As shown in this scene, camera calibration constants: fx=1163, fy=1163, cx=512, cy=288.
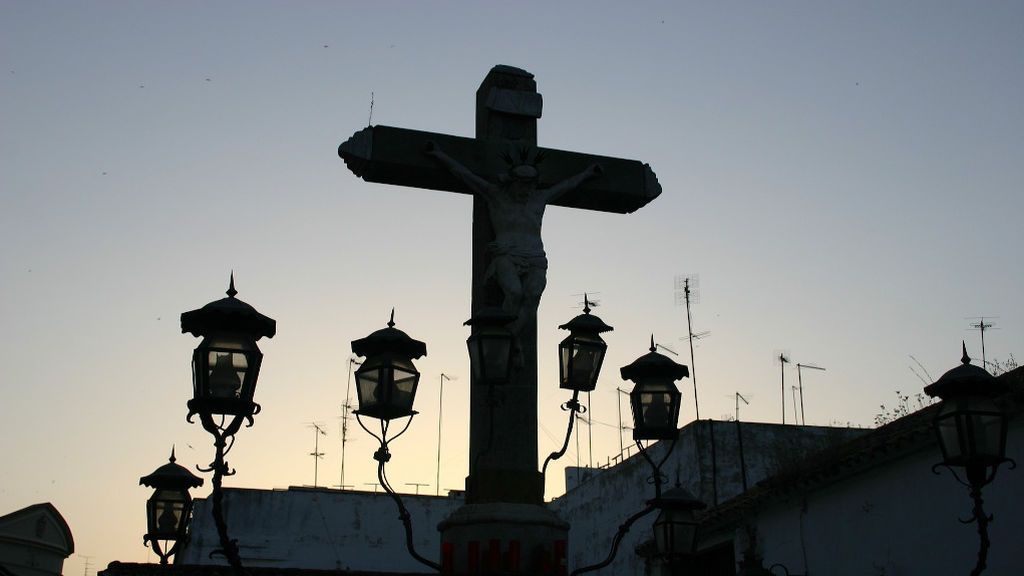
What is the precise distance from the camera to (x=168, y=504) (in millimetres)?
10906

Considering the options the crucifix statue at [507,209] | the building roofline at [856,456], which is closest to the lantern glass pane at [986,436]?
the crucifix statue at [507,209]

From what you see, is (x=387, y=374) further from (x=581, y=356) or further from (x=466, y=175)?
(x=466, y=175)

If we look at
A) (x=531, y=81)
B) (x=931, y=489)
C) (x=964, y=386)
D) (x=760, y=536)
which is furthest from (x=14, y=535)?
(x=964, y=386)

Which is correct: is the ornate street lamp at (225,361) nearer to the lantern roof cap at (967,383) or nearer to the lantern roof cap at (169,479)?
the lantern roof cap at (967,383)

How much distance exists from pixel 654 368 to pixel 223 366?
253 cm

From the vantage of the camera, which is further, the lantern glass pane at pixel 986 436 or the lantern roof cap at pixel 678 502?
the lantern roof cap at pixel 678 502

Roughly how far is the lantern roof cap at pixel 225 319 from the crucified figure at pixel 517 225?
1.37 meters

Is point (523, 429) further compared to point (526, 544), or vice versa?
point (523, 429)

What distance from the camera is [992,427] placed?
6281 mm

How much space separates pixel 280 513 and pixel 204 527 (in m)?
2.17

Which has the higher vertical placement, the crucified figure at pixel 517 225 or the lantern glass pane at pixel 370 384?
the crucified figure at pixel 517 225

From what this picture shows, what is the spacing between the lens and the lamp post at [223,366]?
17.8 ft

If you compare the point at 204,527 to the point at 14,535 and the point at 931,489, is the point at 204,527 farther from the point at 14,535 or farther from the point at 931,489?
the point at 931,489

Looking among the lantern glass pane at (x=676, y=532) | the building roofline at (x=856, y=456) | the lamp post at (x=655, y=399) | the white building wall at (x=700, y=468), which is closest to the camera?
the lamp post at (x=655, y=399)
